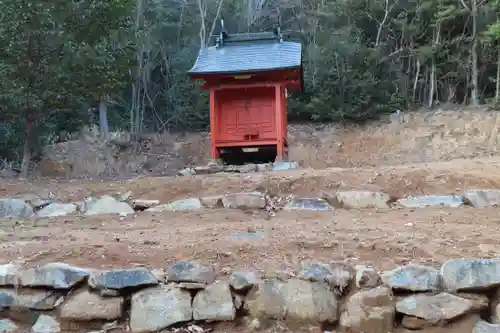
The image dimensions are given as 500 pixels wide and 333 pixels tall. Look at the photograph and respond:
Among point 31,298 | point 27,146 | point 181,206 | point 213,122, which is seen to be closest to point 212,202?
point 181,206

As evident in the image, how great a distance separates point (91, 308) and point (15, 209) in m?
3.54

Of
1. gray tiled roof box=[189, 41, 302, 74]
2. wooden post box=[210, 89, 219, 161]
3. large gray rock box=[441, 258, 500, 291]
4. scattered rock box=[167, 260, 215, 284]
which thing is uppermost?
gray tiled roof box=[189, 41, 302, 74]

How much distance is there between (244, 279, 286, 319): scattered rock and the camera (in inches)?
134

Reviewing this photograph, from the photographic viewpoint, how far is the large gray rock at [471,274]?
3338mm

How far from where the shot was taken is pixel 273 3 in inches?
1008

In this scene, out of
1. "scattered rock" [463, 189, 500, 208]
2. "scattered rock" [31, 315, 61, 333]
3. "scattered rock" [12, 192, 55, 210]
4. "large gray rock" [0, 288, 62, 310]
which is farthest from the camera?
"scattered rock" [12, 192, 55, 210]

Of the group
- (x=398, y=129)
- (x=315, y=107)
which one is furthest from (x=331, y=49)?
(x=398, y=129)

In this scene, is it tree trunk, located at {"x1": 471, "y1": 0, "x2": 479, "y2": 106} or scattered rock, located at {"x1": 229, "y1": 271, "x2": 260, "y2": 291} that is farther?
tree trunk, located at {"x1": 471, "y1": 0, "x2": 479, "y2": 106}

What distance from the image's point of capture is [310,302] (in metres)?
3.40

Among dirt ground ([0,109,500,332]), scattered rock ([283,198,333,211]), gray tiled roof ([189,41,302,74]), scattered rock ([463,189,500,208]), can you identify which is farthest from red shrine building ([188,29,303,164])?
Result: scattered rock ([463,189,500,208])

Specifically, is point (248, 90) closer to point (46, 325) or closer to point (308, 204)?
point (308, 204)

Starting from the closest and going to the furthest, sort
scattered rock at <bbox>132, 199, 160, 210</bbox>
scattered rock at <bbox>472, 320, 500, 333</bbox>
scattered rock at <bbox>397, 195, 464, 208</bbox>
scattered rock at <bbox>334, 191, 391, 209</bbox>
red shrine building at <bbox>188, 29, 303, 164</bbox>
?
scattered rock at <bbox>472, 320, 500, 333</bbox> < scattered rock at <bbox>397, 195, 464, 208</bbox> < scattered rock at <bbox>334, 191, 391, 209</bbox> < scattered rock at <bbox>132, 199, 160, 210</bbox> < red shrine building at <bbox>188, 29, 303, 164</bbox>

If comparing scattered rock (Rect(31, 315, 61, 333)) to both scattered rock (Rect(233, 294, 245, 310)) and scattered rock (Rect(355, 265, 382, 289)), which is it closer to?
scattered rock (Rect(233, 294, 245, 310))

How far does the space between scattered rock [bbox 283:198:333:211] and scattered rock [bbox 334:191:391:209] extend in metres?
0.24
